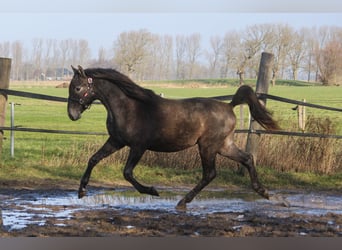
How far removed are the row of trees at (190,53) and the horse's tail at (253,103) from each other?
88 centimetres

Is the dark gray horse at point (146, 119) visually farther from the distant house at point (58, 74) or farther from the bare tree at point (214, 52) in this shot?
the distant house at point (58, 74)

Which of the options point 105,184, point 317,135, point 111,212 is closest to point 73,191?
point 105,184

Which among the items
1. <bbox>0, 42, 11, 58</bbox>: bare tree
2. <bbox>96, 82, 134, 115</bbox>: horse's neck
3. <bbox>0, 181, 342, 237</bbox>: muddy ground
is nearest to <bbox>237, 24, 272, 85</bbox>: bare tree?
<bbox>96, 82, 134, 115</bbox>: horse's neck

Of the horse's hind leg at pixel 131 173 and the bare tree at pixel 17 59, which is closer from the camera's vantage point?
the horse's hind leg at pixel 131 173

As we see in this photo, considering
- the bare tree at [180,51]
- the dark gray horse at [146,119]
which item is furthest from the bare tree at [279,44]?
the dark gray horse at [146,119]

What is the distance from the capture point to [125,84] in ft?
21.6

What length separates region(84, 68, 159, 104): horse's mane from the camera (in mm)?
6572

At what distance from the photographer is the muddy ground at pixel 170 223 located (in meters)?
5.75

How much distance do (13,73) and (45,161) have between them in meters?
1.44

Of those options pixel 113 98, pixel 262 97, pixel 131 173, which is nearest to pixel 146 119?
pixel 113 98

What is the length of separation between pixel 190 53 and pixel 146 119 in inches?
57.4

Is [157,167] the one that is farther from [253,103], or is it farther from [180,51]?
[253,103]

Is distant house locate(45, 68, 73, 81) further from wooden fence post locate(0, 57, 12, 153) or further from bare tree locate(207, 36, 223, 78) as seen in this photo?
bare tree locate(207, 36, 223, 78)

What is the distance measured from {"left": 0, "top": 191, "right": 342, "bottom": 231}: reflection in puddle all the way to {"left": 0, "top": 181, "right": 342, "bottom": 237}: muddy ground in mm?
45
